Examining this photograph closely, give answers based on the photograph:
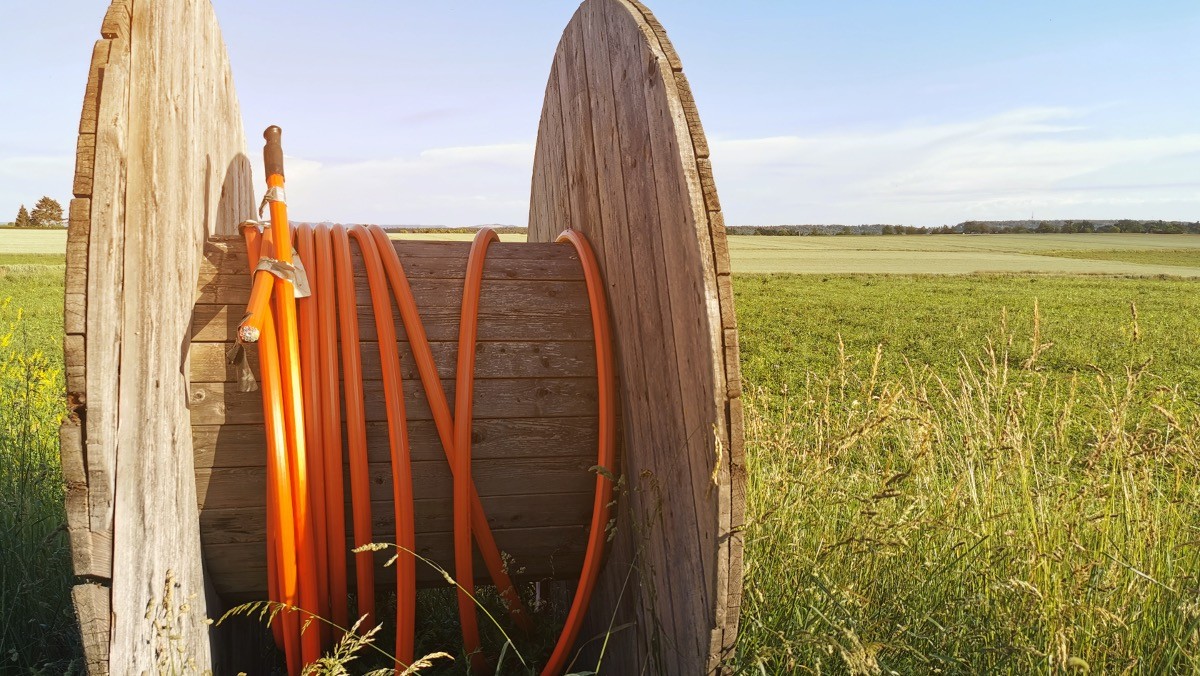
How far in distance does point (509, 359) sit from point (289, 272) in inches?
26.5

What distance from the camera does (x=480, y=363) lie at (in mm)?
2623

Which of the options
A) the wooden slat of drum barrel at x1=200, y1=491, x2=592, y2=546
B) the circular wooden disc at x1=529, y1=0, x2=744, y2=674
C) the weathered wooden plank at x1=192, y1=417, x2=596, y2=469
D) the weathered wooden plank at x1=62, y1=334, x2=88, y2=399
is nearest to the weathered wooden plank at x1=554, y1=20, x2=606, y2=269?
the circular wooden disc at x1=529, y1=0, x2=744, y2=674

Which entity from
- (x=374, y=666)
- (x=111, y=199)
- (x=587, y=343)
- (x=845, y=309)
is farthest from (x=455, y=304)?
(x=845, y=309)

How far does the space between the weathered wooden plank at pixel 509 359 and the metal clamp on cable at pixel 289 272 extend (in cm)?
22

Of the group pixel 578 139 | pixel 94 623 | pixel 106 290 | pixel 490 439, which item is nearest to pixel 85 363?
pixel 106 290

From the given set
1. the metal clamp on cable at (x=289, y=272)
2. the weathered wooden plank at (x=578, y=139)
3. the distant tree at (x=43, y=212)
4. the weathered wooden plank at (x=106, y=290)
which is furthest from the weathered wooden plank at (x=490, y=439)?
the distant tree at (x=43, y=212)

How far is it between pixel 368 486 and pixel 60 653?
4.37ft

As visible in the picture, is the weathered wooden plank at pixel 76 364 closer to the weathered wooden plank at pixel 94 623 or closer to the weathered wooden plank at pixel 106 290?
the weathered wooden plank at pixel 106 290

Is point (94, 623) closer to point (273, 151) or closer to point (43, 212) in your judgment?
point (273, 151)

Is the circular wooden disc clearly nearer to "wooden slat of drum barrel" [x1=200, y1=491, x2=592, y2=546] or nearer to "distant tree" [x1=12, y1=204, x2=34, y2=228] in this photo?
"wooden slat of drum barrel" [x1=200, y1=491, x2=592, y2=546]

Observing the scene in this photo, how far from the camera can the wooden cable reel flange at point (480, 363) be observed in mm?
1772

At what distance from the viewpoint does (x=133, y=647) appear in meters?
1.91

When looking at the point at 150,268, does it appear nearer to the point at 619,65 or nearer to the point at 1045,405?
the point at 619,65

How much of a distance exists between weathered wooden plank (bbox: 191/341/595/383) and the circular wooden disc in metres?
0.13
